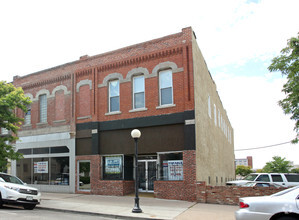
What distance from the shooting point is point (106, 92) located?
1869 centimetres

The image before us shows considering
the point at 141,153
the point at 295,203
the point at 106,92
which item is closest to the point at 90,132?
the point at 106,92

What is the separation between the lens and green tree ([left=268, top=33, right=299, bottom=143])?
12219 millimetres

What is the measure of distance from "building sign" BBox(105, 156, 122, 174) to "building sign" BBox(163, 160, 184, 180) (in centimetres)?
305

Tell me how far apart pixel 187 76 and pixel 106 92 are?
5640 mm

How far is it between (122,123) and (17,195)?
294 inches

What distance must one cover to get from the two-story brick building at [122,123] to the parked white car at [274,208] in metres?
7.77

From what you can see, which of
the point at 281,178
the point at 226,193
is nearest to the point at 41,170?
the point at 226,193

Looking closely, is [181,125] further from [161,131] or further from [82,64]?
[82,64]

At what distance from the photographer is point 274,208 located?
258 inches

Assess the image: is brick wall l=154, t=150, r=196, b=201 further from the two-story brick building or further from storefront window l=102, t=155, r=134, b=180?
storefront window l=102, t=155, r=134, b=180

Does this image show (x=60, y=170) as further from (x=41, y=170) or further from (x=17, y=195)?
(x=17, y=195)

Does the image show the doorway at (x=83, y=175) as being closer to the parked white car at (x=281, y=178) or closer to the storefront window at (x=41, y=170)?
the storefront window at (x=41, y=170)

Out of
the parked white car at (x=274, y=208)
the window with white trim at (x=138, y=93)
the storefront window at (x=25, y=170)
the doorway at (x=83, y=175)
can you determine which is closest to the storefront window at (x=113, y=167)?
the doorway at (x=83, y=175)

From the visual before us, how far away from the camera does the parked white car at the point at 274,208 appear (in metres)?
6.41
